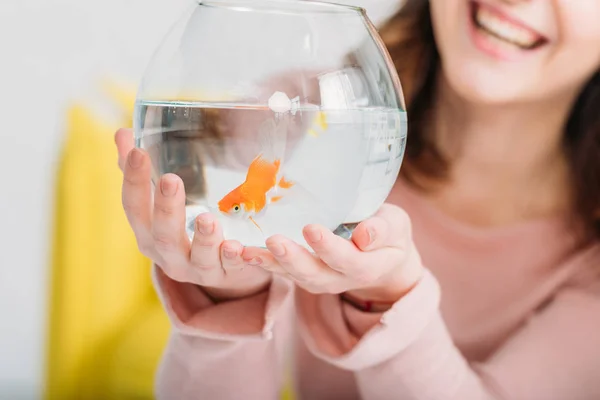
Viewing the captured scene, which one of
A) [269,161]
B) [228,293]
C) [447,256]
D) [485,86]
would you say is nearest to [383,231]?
[269,161]

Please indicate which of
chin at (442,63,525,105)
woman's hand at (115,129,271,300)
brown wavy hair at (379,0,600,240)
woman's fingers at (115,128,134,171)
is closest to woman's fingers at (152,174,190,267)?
woman's hand at (115,129,271,300)

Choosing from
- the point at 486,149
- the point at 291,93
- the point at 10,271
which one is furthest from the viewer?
the point at 10,271

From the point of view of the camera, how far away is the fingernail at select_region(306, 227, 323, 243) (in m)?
0.49

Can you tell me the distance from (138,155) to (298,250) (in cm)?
14

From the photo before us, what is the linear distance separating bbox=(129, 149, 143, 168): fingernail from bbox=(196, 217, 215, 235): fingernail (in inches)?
3.0

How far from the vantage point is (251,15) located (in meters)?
0.52

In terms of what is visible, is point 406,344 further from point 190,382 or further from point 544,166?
point 544,166

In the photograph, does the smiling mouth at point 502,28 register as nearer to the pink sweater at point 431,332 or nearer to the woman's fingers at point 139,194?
the pink sweater at point 431,332

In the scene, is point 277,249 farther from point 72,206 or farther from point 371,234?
point 72,206

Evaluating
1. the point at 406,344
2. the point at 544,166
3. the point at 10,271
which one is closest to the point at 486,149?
the point at 544,166

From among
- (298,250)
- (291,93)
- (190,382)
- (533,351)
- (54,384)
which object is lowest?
(54,384)

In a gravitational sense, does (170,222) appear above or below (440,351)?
above

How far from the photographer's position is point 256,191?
0.49m

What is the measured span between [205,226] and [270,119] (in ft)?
0.29
